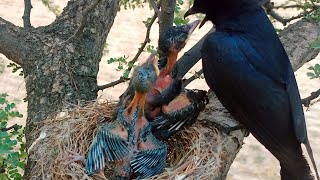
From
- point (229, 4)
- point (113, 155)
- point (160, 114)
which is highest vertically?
point (229, 4)

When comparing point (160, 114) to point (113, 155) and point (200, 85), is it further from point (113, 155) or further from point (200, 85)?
point (200, 85)

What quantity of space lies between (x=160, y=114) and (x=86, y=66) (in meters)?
0.46

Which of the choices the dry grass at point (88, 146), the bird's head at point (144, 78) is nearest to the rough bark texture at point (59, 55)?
the dry grass at point (88, 146)

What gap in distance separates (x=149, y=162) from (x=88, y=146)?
0.88 feet

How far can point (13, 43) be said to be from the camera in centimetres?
245

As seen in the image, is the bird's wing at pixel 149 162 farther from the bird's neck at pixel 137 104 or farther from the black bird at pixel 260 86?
the black bird at pixel 260 86

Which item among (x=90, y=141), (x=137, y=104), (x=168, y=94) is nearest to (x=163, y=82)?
(x=168, y=94)

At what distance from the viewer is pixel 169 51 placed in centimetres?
206

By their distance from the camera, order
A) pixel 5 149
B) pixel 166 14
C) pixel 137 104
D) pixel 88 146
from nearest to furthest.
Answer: pixel 5 149 < pixel 137 104 < pixel 88 146 < pixel 166 14

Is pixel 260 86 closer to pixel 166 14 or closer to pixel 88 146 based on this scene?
pixel 166 14

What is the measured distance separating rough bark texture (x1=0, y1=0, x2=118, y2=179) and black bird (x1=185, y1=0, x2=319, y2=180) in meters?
0.50

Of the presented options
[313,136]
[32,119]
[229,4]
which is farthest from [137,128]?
[313,136]

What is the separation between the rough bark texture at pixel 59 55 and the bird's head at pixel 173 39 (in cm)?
35

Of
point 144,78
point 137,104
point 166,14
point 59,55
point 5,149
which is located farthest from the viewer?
point 59,55
